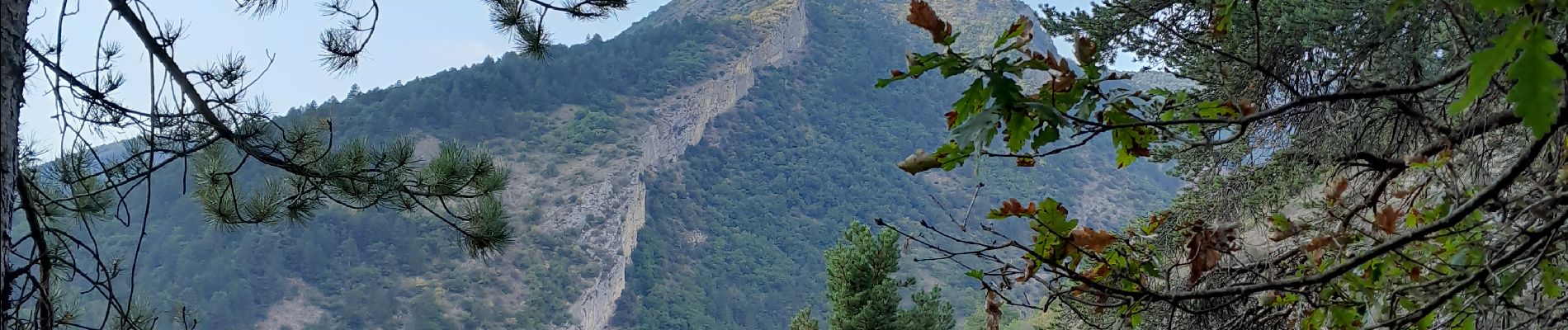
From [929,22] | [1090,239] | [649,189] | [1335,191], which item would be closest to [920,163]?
[929,22]

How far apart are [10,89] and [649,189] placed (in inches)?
1894

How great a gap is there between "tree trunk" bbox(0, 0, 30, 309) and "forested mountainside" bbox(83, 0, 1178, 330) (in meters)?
26.9

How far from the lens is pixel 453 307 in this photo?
36.8 meters

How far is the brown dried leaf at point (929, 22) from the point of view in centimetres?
100

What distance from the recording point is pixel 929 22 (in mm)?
1007

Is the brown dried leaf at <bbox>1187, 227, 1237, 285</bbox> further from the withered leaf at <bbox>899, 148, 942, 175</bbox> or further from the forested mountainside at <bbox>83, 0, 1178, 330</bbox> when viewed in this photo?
the forested mountainside at <bbox>83, 0, 1178, 330</bbox>

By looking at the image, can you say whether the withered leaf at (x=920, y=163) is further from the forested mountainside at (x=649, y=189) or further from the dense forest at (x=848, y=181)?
the forested mountainside at (x=649, y=189)

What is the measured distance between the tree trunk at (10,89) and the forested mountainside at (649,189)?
26886mm

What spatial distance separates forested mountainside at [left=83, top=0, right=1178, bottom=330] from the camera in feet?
123

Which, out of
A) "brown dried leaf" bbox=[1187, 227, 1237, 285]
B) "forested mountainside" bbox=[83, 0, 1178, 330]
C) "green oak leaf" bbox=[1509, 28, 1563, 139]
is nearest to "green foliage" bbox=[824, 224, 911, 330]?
"brown dried leaf" bbox=[1187, 227, 1237, 285]

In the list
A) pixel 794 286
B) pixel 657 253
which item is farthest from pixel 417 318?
pixel 794 286

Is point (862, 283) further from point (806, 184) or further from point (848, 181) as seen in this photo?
point (848, 181)

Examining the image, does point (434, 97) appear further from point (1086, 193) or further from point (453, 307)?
point (1086, 193)

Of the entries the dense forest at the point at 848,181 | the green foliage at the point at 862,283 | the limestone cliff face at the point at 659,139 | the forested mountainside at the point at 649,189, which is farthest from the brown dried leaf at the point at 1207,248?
the limestone cliff face at the point at 659,139
